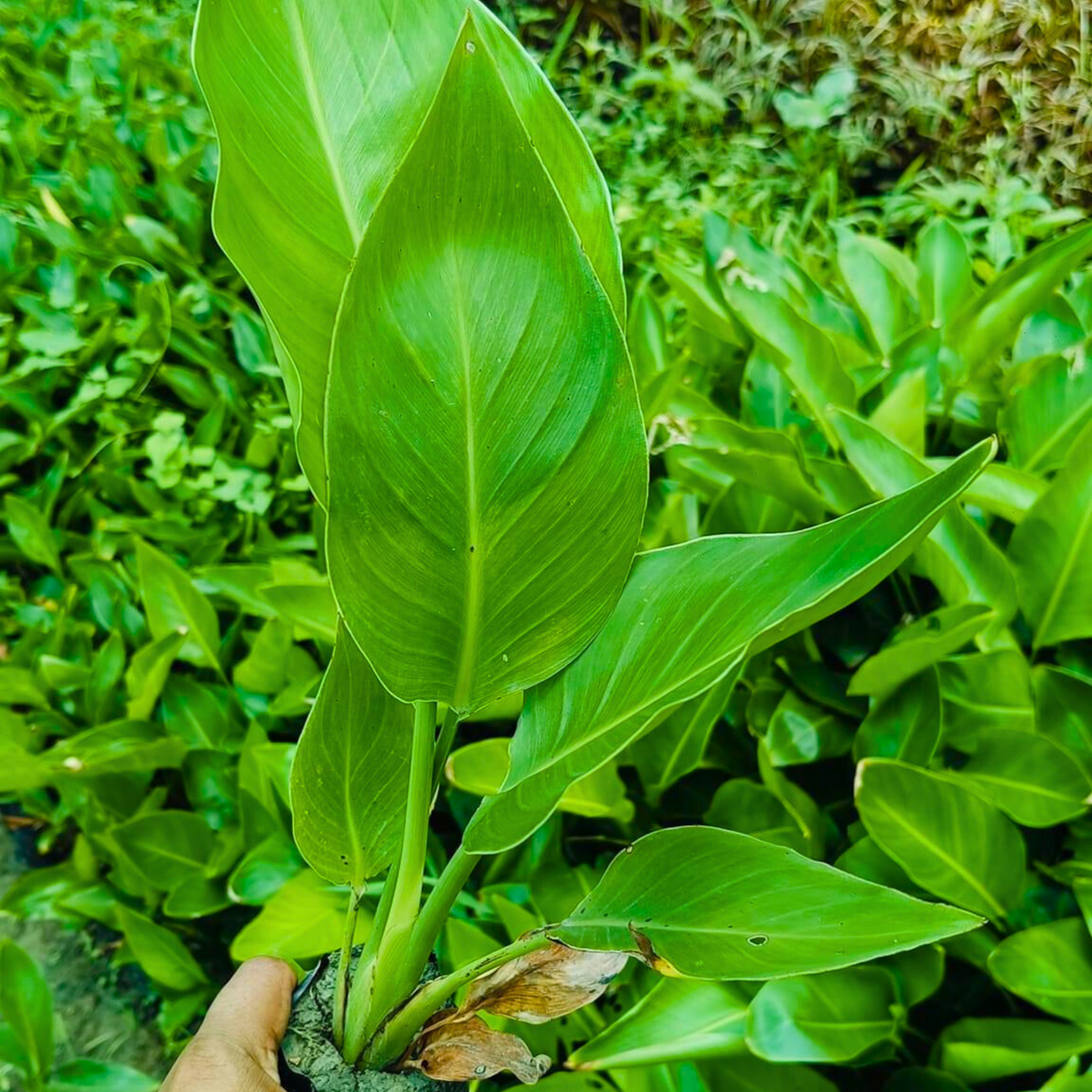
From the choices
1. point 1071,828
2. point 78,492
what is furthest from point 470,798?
point 78,492

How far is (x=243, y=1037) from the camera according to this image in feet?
1.93

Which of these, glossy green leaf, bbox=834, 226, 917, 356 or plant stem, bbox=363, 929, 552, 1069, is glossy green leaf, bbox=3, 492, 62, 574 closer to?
plant stem, bbox=363, 929, 552, 1069

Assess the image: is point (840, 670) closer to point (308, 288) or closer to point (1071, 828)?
point (1071, 828)

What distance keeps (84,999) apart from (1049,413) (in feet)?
4.81

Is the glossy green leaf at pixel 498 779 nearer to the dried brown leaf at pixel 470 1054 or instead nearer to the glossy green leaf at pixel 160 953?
the dried brown leaf at pixel 470 1054

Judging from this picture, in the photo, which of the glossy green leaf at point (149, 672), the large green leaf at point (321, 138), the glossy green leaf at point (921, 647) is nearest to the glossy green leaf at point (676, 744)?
the glossy green leaf at point (921, 647)

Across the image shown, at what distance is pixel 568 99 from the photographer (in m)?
2.97

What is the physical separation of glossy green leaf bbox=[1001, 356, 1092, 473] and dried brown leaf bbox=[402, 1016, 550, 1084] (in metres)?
0.92

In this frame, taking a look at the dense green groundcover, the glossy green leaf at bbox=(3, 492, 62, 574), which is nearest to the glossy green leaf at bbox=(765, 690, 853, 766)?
the dense green groundcover

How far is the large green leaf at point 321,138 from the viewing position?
0.50 m

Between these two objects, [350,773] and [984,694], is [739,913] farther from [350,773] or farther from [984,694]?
[984,694]

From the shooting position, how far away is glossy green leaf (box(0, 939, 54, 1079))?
979 mm

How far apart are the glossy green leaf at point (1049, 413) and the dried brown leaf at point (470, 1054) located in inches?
36.1

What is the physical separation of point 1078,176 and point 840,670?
230 centimetres
